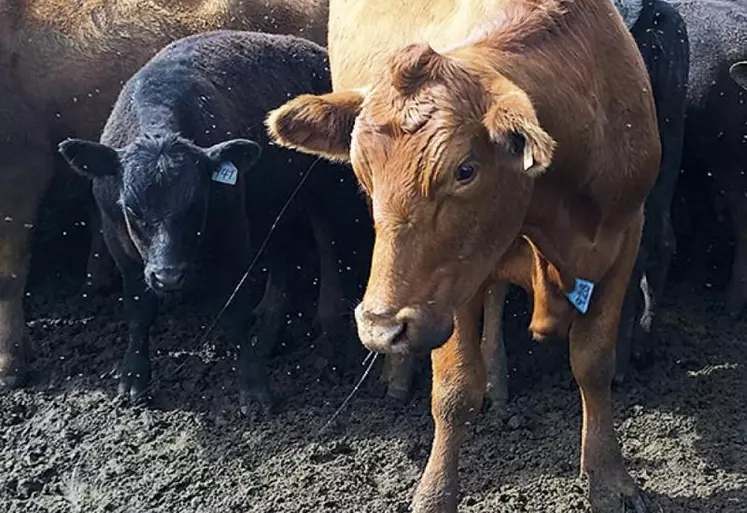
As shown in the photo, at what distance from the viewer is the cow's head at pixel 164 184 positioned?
5285 millimetres

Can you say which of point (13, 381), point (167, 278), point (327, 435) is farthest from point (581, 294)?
point (13, 381)

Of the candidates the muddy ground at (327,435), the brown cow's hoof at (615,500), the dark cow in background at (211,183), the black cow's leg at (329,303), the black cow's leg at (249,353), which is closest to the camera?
the brown cow's hoof at (615,500)

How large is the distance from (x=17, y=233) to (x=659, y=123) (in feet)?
11.4

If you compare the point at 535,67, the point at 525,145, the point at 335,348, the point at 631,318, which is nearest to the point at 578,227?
the point at 535,67

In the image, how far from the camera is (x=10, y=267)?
640 centimetres

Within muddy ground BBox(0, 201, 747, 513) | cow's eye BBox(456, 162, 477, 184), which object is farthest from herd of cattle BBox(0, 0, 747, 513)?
muddy ground BBox(0, 201, 747, 513)

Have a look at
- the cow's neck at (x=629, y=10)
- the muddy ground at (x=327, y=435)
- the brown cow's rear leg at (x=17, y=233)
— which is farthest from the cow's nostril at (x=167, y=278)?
the cow's neck at (x=629, y=10)

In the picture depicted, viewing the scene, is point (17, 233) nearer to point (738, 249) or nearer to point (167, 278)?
point (167, 278)

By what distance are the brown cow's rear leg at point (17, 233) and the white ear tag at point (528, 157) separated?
3.77 metres

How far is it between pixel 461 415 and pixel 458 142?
1.53 metres

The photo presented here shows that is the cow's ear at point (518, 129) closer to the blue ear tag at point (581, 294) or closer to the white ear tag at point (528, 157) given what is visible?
the white ear tag at point (528, 157)

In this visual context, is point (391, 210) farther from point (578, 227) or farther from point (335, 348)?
point (335, 348)

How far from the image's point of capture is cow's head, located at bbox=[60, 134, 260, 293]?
5.29 metres

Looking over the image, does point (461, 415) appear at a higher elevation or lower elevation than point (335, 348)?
higher
